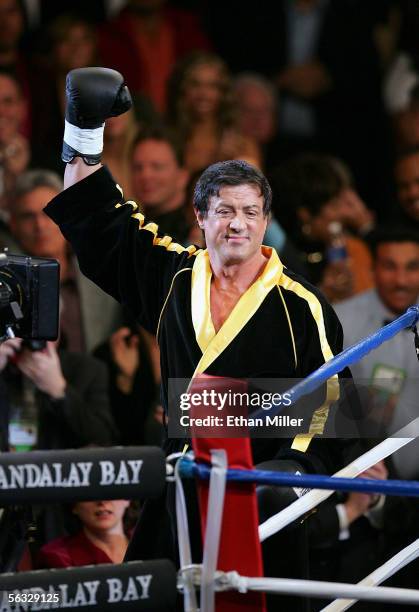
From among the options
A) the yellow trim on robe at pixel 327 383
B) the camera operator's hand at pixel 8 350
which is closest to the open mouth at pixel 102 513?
the camera operator's hand at pixel 8 350

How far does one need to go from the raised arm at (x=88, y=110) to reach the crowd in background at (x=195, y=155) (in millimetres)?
959

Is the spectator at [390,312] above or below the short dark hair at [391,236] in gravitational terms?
below

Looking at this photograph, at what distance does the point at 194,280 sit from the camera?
3.35 meters

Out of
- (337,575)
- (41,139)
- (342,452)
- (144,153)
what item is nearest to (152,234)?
(342,452)

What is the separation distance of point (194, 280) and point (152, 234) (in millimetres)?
223

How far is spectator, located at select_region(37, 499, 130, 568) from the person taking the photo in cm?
394

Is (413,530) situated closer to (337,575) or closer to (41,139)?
(337,575)

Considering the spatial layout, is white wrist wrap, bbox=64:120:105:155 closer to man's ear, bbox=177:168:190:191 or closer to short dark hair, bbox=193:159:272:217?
short dark hair, bbox=193:159:272:217

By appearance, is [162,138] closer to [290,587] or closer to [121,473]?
[121,473]

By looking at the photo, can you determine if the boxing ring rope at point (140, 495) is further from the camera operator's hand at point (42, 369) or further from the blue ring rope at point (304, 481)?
the camera operator's hand at point (42, 369)

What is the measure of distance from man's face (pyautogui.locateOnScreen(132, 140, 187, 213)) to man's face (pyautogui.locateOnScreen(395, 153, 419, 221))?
0.99m

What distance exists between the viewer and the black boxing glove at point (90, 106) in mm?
3299

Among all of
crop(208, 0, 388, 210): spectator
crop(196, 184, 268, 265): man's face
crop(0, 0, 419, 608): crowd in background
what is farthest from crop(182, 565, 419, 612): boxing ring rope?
crop(208, 0, 388, 210): spectator

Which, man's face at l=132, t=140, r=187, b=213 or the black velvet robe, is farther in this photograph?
man's face at l=132, t=140, r=187, b=213
